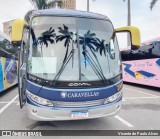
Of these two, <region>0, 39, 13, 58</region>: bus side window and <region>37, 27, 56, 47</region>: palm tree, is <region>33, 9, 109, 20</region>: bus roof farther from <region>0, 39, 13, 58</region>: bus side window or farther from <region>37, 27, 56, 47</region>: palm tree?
<region>0, 39, 13, 58</region>: bus side window

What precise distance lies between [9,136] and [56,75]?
6.02ft

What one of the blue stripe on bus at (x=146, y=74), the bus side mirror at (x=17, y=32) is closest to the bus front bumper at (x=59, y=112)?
the bus side mirror at (x=17, y=32)

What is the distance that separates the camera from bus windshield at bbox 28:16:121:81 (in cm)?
649

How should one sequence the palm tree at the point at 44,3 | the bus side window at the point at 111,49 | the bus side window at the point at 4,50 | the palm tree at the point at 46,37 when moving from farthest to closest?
the palm tree at the point at 44,3 → the bus side window at the point at 4,50 → the bus side window at the point at 111,49 → the palm tree at the point at 46,37

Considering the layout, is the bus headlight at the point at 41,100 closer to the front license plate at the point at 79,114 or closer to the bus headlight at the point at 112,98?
the front license plate at the point at 79,114

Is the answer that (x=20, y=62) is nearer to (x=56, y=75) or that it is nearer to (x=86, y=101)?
(x=56, y=75)

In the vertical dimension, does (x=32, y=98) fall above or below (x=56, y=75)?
below

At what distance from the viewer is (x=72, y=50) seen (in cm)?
670

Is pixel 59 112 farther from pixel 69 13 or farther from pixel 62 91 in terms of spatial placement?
pixel 69 13

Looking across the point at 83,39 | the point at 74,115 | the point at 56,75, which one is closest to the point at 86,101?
the point at 74,115

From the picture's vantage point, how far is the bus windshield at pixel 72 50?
6.49m

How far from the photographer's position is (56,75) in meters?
6.38

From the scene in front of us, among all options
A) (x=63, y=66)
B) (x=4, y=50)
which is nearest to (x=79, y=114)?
(x=63, y=66)

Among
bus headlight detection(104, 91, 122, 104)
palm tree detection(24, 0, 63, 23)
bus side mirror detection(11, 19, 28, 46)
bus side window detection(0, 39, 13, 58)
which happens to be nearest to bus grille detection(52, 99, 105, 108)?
bus headlight detection(104, 91, 122, 104)
